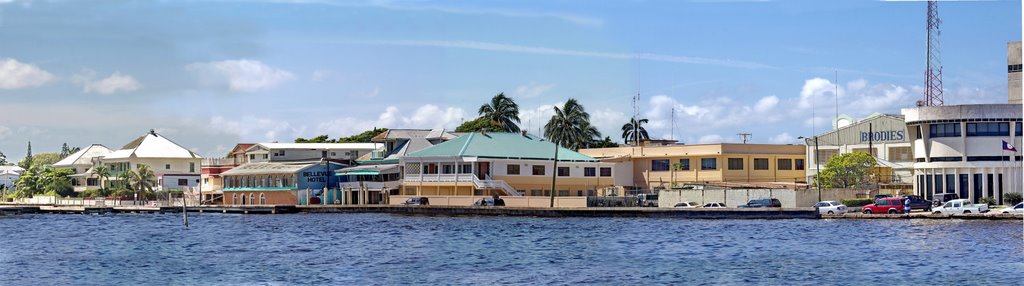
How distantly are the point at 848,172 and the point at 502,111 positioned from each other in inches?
2619

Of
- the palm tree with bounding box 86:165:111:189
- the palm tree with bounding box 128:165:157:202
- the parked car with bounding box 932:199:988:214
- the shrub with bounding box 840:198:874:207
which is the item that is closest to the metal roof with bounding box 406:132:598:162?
the shrub with bounding box 840:198:874:207

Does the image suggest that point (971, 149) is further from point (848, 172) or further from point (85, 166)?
point (85, 166)

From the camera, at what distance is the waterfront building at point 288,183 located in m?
141

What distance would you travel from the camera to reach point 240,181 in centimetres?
14988

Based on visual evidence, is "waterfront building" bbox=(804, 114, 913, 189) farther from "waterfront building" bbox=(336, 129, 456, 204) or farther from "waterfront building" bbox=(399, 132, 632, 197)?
"waterfront building" bbox=(336, 129, 456, 204)

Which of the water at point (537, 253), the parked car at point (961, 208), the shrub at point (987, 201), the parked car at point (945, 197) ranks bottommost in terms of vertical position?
the water at point (537, 253)

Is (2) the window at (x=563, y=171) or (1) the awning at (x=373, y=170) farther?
(1) the awning at (x=373, y=170)

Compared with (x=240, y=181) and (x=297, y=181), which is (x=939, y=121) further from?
(x=240, y=181)

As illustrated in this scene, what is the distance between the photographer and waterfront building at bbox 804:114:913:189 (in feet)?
389

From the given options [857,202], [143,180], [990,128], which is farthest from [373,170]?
[990,128]

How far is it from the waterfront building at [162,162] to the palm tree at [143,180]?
3.08 metres

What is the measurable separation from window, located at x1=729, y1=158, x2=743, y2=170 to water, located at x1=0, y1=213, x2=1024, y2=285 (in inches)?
1400

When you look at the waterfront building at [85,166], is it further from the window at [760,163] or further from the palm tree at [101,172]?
the window at [760,163]

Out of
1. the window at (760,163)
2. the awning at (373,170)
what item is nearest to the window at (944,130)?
the window at (760,163)
